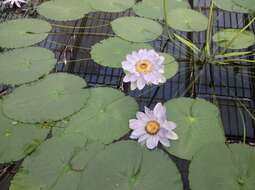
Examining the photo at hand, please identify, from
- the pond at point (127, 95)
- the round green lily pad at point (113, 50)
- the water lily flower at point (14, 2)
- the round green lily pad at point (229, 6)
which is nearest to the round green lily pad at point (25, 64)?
the pond at point (127, 95)

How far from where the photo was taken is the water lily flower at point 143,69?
1089 mm

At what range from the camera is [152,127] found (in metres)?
1.04

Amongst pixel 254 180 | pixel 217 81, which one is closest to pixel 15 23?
pixel 217 81

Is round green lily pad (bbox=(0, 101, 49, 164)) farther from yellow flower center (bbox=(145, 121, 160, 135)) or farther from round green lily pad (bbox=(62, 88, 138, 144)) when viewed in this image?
yellow flower center (bbox=(145, 121, 160, 135))

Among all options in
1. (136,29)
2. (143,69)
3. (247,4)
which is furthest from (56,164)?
(247,4)

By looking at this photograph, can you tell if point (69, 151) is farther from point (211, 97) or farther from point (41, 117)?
point (211, 97)

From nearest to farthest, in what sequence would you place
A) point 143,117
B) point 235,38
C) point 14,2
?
point 143,117 < point 235,38 < point 14,2

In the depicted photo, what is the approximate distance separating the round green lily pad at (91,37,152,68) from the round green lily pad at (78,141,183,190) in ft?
1.33

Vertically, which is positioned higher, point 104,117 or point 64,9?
point 64,9

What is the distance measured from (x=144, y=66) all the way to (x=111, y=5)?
61 cm

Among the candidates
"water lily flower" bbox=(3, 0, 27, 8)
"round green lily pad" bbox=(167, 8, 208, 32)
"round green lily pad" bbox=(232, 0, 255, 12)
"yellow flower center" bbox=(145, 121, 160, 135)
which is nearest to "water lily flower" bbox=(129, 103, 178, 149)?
"yellow flower center" bbox=(145, 121, 160, 135)

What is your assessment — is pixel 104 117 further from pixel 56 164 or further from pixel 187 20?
pixel 187 20

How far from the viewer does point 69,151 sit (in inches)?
40.4

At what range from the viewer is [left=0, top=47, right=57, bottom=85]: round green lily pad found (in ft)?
4.14
